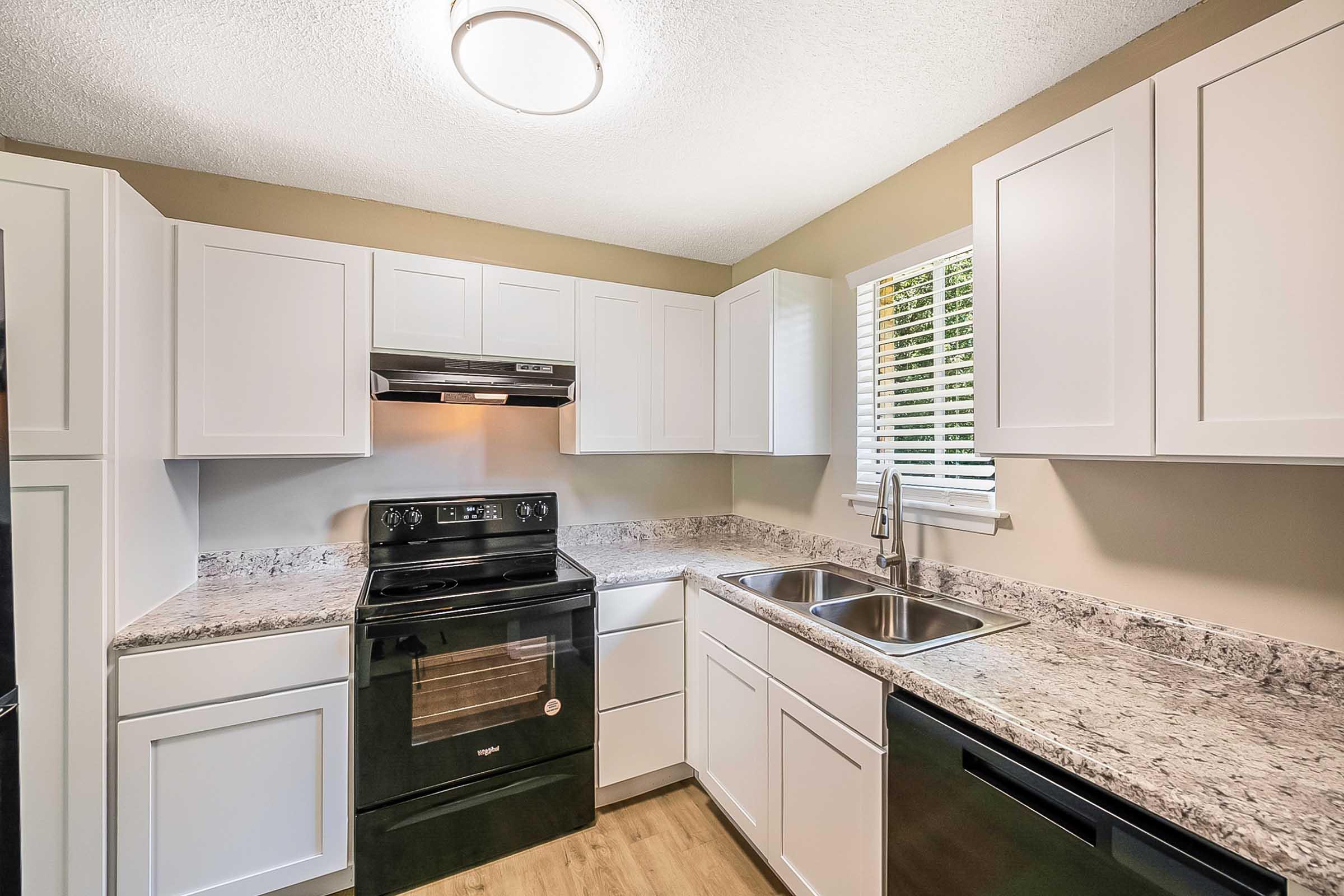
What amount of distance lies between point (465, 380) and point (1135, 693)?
2176 millimetres

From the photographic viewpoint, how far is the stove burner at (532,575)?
2.11 m

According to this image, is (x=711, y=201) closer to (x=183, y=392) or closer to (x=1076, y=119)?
(x=1076, y=119)

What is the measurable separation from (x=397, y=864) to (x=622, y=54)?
2.53 metres

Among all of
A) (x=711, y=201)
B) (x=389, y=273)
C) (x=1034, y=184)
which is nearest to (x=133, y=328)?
(x=389, y=273)

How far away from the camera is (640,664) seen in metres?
2.21

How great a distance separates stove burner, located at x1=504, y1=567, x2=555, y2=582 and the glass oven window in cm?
22

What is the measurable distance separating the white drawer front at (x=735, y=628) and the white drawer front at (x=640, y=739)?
40 cm

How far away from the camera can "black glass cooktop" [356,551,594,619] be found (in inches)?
72.8

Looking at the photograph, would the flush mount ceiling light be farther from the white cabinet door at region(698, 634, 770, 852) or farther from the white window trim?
the white cabinet door at region(698, 634, 770, 852)

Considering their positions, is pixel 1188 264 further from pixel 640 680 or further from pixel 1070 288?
pixel 640 680

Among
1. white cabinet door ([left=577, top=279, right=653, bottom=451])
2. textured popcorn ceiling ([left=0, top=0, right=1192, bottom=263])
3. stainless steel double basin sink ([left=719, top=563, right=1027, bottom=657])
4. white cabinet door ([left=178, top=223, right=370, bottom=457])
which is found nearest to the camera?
textured popcorn ceiling ([left=0, top=0, right=1192, bottom=263])

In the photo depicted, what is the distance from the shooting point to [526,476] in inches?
105

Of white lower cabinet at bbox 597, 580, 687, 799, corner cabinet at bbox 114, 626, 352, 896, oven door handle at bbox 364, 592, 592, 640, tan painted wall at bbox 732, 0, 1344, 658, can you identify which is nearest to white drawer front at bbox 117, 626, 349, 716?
corner cabinet at bbox 114, 626, 352, 896

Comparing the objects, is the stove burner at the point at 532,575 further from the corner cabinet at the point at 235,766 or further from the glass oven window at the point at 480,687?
the corner cabinet at the point at 235,766
